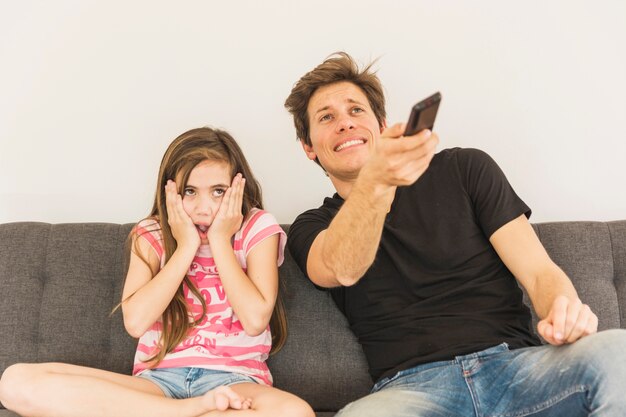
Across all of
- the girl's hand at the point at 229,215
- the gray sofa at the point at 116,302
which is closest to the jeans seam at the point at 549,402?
the gray sofa at the point at 116,302

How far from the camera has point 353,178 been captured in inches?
65.5

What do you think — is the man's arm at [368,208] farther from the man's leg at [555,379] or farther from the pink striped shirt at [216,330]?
the man's leg at [555,379]

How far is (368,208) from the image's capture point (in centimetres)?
127

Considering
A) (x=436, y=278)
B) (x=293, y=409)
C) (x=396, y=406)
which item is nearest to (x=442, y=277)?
(x=436, y=278)

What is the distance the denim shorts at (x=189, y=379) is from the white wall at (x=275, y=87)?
71 cm

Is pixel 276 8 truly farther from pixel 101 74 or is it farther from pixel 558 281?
pixel 558 281

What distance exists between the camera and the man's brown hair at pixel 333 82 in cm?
177

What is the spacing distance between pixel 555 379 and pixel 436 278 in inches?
15.5

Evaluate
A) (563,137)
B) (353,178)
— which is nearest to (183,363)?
(353,178)

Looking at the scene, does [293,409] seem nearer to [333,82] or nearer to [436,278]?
[436,278]

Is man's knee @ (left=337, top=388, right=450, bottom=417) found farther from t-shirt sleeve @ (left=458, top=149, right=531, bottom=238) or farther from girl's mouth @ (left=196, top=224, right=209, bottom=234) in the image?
girl's mouth @ (left=196, top=224, right=209, bottom=234)

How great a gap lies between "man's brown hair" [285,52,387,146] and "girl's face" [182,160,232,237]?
0.99ft

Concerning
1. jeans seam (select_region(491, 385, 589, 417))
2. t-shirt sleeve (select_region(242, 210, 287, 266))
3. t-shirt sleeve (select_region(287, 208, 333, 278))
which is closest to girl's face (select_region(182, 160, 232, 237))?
t-shirt sleeve (select_region(242, 210, 287, 266))

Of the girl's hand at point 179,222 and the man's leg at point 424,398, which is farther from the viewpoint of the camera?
the girl's hand at point 179,222
